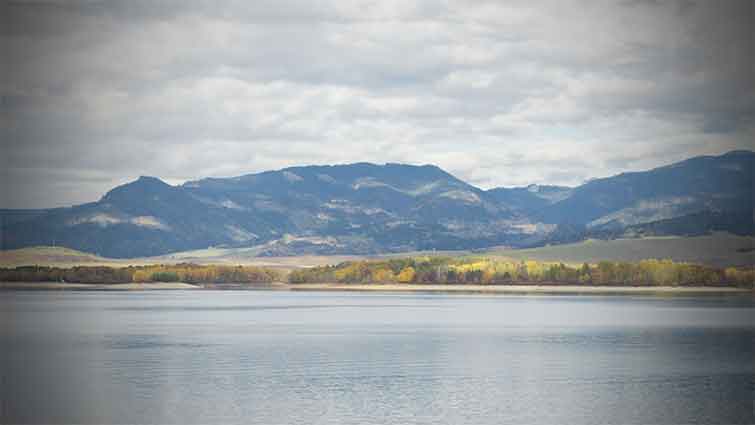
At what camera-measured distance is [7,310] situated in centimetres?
15050

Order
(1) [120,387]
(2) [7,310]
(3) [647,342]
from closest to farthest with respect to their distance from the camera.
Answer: (1) [120,387] → (3) [647,342] → (2) [7,310]

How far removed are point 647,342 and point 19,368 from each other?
168 feet

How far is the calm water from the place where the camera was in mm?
54094

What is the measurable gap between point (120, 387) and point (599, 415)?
90.3 ft

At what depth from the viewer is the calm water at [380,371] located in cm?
5409

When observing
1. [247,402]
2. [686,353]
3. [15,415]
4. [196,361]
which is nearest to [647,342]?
[686,353]

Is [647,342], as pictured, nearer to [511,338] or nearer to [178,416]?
[511,338]

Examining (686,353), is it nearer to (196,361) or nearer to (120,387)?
(196,361)

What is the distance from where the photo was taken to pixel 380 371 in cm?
7081

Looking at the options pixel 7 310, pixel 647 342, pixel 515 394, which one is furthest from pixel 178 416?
pixel 7 310

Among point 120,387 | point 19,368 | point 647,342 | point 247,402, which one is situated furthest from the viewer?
point 647,342

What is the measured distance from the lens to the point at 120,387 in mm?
62688

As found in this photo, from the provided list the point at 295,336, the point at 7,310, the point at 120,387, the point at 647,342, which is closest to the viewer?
the point at 120,387

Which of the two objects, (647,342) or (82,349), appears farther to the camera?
(647,342)
